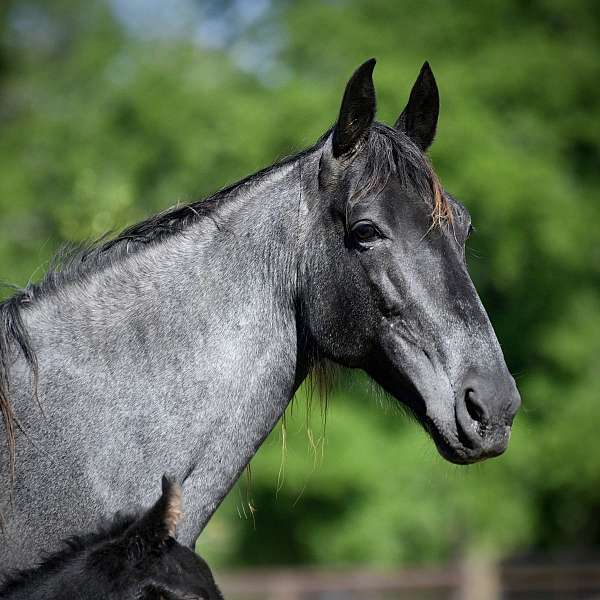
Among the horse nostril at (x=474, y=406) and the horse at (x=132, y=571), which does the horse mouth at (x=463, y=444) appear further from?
the horse at (x=132, y=571)

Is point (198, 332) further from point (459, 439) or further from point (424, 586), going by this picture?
point (424, 586)

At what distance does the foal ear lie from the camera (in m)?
3.20

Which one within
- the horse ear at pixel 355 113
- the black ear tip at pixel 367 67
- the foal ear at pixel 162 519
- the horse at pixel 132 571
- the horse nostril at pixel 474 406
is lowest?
the horse at pixel 132 571

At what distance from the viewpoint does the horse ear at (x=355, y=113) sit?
396 centimetres

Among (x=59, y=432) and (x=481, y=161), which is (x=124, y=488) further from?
(x=481, y=161)

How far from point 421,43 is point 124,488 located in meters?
16.1

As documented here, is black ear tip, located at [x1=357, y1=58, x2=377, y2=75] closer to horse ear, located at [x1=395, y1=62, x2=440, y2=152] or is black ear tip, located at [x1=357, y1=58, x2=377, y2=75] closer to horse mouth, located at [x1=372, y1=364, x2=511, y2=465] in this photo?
horse ear, located at [x1=395, y1=62, x2=440, y2=152]

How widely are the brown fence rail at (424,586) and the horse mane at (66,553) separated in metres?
10.8

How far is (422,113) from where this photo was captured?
173 inches

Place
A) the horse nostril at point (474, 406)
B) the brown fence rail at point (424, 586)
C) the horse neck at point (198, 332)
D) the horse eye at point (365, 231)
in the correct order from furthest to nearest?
the brown fence rail at point (424, 586), the horse eye at point (365, 231), the horse neck at point (198, 332), the horse nostril at point (474, 406)

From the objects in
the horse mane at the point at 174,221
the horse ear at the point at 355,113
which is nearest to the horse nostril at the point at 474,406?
the horse mane at the point at 174,221

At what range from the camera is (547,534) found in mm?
18797

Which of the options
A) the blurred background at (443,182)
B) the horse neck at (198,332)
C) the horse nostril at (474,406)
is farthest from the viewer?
the blurred background at (443,182)

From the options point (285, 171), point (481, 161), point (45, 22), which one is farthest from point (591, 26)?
point (45, 22)
